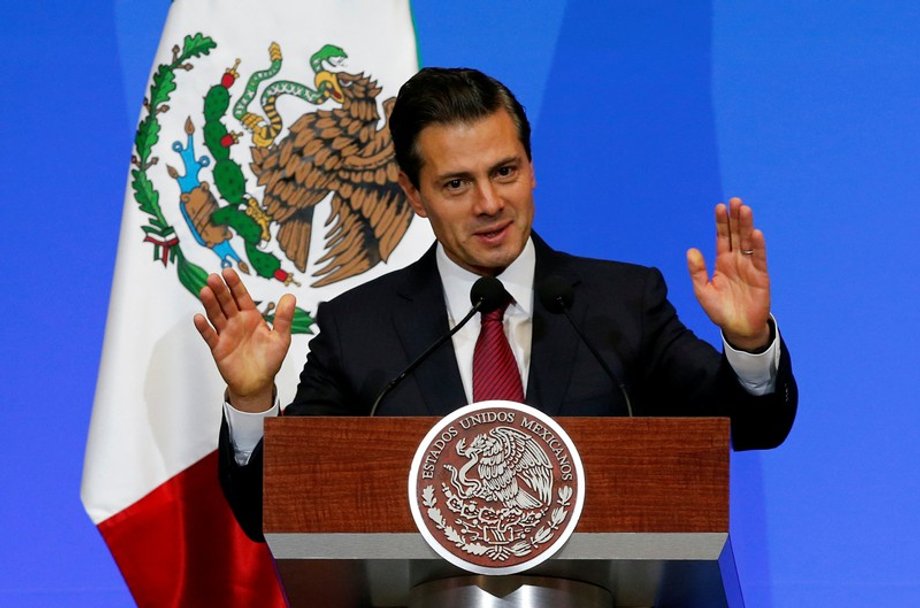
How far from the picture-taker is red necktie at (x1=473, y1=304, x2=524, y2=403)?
78.9 inches

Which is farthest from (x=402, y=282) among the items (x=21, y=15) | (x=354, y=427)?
(x=21, y=15)

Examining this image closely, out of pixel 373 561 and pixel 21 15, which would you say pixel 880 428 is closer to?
pixel 373 561

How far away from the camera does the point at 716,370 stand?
202cm

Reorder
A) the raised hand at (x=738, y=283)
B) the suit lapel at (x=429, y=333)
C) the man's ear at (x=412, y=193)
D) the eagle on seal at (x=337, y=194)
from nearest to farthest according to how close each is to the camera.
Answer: the raised hand at (x=738, y=283) → the suit lapel at (x=429, y=333) → the man's ear at (x=412, y=193) → the eagle on seal at (x=337, y=194)

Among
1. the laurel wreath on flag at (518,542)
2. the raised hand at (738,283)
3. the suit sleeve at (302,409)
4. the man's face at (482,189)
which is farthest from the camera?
the man's face at (482,189)

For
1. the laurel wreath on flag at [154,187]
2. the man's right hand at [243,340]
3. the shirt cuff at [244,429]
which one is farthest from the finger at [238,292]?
the laurel wreath on flag at [154,187]

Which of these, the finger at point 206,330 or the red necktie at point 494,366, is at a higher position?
the finger at point 206,330

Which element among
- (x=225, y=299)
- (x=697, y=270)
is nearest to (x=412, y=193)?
(x=225, y=299)

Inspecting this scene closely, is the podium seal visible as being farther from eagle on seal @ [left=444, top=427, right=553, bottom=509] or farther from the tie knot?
the tie knot

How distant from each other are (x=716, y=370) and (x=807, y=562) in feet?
3.02

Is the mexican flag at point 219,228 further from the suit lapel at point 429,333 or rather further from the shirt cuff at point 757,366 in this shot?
the shirt cuff at point 757,366

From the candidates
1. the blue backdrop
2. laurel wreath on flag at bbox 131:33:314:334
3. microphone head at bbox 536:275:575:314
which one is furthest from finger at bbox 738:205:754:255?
laurel wreath on flag at bbox 131:33:314:334

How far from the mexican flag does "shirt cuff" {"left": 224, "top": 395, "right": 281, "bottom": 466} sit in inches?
36.4

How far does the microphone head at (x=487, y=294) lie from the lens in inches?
74.7
